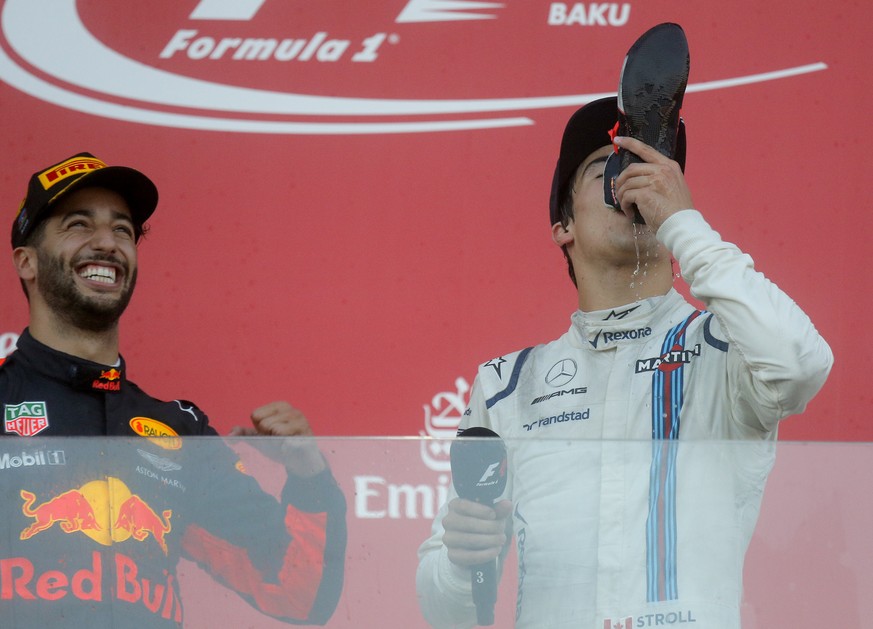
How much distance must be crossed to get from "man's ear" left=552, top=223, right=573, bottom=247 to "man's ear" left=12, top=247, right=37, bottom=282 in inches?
33.7

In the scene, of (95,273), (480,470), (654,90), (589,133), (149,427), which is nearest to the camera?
(480,470)

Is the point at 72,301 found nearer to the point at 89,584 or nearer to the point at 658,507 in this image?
the point at 89,584

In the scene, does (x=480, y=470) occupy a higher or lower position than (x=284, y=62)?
lower

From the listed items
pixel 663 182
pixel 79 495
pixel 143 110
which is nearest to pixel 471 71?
pixel 143 110

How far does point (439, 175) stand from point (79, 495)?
1.46m

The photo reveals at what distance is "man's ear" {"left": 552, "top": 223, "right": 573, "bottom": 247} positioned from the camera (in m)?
1.69

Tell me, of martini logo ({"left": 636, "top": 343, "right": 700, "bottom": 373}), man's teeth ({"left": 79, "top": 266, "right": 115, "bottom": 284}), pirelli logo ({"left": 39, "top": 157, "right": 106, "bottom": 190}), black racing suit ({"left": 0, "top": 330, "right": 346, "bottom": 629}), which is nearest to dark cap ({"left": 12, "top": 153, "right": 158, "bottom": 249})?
pirelli logo ({"left": 39, "top": 157, "right": 106, "bottom": 190})

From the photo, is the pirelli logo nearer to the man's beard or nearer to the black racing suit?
the man's beard

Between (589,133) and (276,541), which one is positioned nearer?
(276,541)

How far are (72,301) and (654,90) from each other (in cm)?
99

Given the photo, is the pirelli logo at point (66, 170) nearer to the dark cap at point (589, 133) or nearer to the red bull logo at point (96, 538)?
the dark cap at point (589, 133)

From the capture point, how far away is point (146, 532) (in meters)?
1.17

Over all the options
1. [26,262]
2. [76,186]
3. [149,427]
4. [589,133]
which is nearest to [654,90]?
[589,133]

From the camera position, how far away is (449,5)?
252 centimetres
